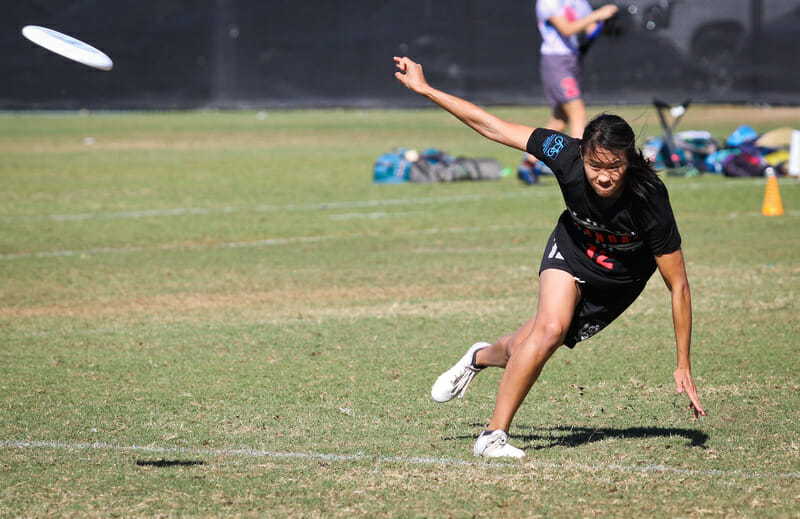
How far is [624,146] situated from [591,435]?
1.45m

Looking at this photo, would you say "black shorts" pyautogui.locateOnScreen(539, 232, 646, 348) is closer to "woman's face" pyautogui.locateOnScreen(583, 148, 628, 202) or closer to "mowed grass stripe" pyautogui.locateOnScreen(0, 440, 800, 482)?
"woman's face" pyautogui.locateOnScreen(583, 148, 628, 202)

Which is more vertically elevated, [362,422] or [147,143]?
[147,143]

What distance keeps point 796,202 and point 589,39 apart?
11.7 feet

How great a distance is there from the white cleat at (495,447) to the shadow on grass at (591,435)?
0.82ft

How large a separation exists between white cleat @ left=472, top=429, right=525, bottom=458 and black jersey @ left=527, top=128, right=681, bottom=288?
2.56 ft

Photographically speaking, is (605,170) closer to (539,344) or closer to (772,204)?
(539,344)

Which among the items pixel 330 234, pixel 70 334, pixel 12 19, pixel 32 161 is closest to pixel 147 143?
pixel 32 161

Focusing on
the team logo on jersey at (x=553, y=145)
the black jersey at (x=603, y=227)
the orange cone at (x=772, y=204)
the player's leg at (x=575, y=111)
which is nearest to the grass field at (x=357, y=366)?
the orange cone at (x=772, y=204)

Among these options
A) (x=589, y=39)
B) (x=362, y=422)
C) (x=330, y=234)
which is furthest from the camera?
(x=589, y=39)

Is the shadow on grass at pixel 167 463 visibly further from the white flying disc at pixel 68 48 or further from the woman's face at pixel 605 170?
the woman's face at pixel 605 170

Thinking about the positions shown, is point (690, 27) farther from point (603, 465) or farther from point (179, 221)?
point (603, 465)

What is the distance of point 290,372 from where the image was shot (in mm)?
6160

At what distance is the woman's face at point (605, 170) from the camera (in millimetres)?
4219

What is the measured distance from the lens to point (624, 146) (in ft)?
13.8
